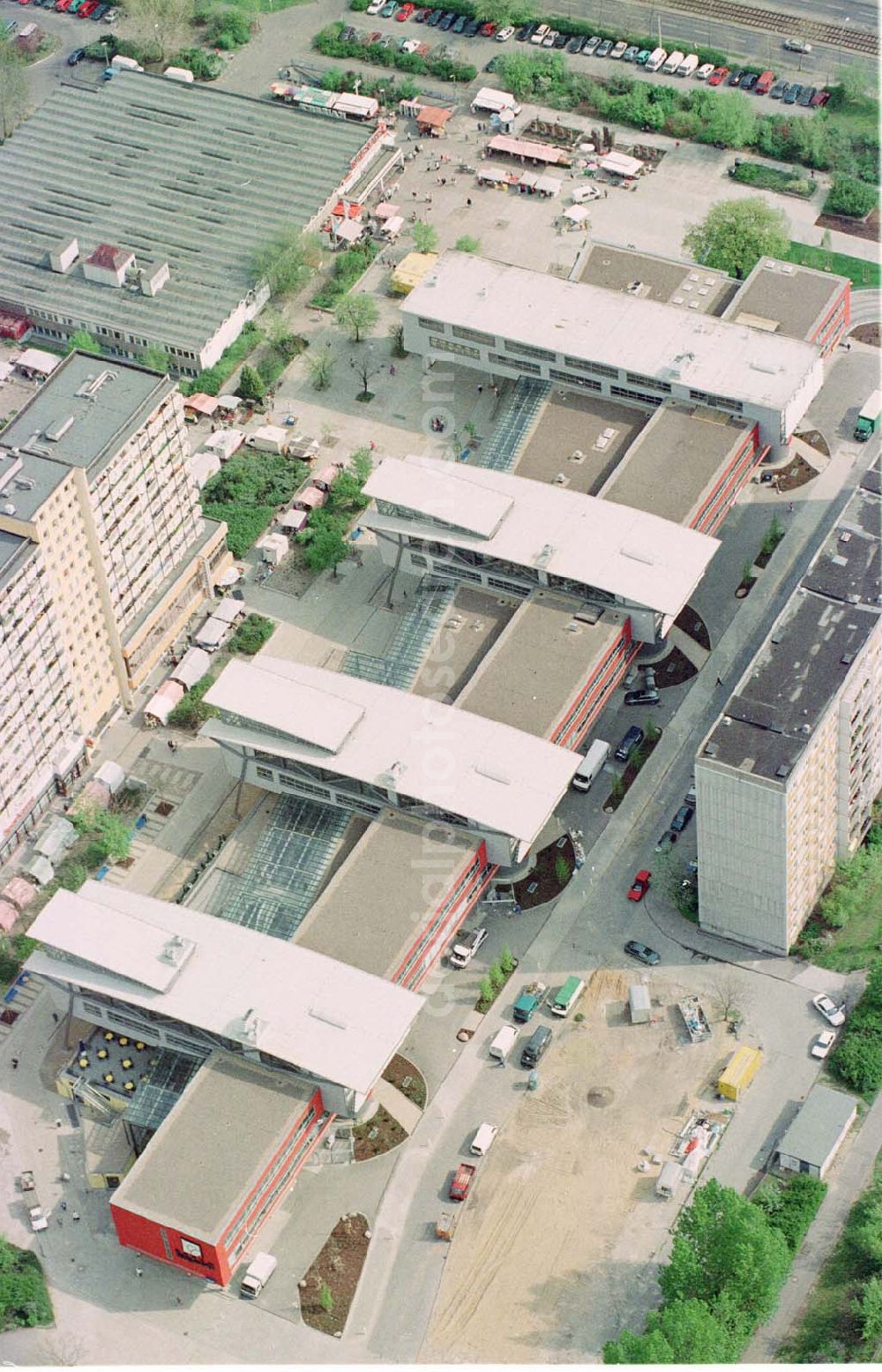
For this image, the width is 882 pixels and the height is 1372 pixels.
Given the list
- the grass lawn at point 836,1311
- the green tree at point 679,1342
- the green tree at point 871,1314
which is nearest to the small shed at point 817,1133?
the grass lawn at point 836,1311

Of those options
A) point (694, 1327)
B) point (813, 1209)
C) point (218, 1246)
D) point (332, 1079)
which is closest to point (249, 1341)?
point (218, 1246)

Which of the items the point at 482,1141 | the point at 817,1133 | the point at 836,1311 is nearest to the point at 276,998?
the point at 482,1141

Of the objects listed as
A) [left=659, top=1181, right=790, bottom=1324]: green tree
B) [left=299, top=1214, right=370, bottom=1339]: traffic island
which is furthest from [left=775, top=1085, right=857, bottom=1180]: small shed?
[left=299, top=1214, right=370, bottom=1339]: traffic island

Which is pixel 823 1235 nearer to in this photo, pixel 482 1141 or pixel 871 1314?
pixel 871 1314

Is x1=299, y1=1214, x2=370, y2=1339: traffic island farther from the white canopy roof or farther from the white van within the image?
the white canopy roof

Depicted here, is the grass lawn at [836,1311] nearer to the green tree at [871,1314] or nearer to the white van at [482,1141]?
the green tree at [871,1314]

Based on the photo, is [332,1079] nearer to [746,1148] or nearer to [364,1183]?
[364,1183]
